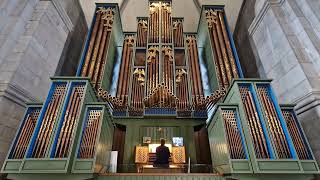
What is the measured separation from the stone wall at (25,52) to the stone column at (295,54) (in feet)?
25.3

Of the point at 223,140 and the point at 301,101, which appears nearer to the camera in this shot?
the point at 223,140

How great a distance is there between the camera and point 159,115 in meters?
6.95

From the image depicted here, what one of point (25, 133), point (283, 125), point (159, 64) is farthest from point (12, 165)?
point (283, 125)

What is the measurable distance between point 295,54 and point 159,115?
4614mm

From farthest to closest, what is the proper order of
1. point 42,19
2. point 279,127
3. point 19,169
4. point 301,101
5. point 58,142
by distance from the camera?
point 42,19
point 301,101
point 279,127
point 58,142
point 19,169

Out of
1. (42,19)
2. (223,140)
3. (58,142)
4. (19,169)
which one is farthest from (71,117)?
(42,19)

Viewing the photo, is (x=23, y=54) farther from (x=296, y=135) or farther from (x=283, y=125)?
(x=296, y=135)

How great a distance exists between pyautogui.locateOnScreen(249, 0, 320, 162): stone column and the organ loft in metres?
0.85

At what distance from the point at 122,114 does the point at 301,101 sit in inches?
214

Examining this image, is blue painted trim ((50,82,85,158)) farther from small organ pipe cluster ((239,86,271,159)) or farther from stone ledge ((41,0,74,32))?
stone ledge ((41,0,74,32))

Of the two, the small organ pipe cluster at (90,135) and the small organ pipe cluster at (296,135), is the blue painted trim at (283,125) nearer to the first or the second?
the small organ pipe cluster at (296,135)

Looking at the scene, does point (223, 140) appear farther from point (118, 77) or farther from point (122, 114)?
point (118, 77)

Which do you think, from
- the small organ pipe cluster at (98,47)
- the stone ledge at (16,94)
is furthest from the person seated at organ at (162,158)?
the stone ledge at (16,94)

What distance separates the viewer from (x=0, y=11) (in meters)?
5.57
